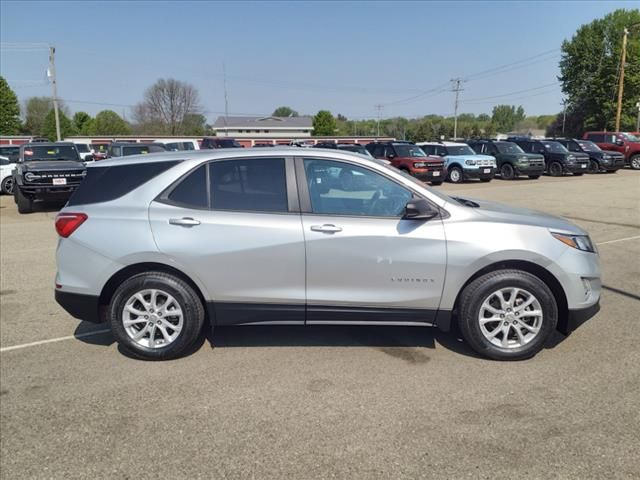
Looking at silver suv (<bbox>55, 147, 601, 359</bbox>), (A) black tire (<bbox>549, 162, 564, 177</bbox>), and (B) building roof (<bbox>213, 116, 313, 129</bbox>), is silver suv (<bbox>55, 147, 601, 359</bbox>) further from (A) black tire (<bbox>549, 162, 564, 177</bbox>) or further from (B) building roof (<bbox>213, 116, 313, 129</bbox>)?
(B) building roof (<bbox>213, 116, 313, 129</bbox>)

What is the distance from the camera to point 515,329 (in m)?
4.04

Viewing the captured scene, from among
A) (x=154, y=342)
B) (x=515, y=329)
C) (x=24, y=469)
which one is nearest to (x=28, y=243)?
(x=154, y=342)

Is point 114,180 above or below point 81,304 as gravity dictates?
above

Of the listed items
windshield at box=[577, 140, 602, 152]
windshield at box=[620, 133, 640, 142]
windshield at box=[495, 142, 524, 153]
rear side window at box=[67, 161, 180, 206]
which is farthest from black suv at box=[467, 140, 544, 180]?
rear side window at box=[67, 161, 180, 206]

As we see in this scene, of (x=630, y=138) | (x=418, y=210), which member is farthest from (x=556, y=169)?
(x=418, y=210)

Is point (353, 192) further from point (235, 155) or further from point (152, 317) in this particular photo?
point (152, 317)

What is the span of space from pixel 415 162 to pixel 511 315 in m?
17.0

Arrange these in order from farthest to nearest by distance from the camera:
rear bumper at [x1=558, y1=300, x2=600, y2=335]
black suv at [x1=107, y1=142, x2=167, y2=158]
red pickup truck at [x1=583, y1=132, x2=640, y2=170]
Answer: red pickup truck at [x1=583, y1=132, x2=640, y2=170]
black suv at [x1=107, y1=142, x2=167, y2=158]
rear bumper at [x1=558, y1=300, x2=600, y2=335]

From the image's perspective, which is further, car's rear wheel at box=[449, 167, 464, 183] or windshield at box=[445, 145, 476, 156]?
windshield at box=[445, 145, 476, 156]

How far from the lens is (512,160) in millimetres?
23375

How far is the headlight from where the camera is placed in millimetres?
4059

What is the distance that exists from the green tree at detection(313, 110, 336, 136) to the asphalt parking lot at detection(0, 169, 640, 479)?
9345 cm

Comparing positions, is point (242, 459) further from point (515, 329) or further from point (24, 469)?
point (515, 329)

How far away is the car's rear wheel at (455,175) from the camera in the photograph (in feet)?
73.5
